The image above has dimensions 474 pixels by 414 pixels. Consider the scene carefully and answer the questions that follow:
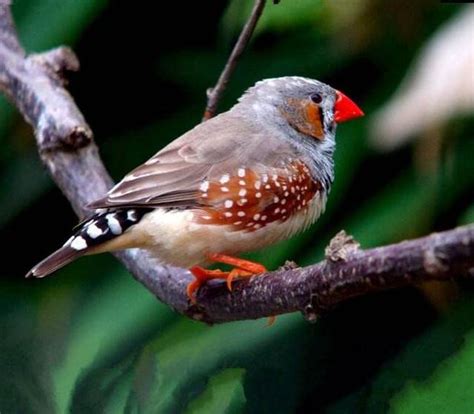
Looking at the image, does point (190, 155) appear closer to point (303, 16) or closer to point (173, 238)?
point (173, 238)

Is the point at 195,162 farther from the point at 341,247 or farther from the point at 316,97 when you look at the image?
the point at 341,247

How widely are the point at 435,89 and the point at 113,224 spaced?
0.64 m

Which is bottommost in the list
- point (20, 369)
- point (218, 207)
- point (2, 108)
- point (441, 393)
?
point (441, 393)

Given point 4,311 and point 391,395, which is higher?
point 4,311

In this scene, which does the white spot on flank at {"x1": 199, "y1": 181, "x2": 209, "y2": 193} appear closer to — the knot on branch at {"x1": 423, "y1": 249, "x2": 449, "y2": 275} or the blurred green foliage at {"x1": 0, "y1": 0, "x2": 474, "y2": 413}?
the blurred green foliage at {"x1": 0, "y1": 0, "x2": 474, "y2": 413}

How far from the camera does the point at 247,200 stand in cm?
137

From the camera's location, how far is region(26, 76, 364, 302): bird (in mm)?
1323

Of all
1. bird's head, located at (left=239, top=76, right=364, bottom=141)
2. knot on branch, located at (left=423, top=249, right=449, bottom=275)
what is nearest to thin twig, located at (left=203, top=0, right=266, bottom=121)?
bird's head, located at (left=239, top=76, right=364, bottom=141)

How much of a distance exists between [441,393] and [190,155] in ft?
1.72

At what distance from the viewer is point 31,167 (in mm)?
1924

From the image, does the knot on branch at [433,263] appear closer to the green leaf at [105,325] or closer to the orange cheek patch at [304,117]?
the orange cheek patch at [304,117]

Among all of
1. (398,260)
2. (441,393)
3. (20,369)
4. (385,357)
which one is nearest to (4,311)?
(20,369)

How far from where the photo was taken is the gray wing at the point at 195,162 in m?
1.34

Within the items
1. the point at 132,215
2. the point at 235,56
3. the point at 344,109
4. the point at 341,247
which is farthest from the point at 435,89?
the point at 341,247
